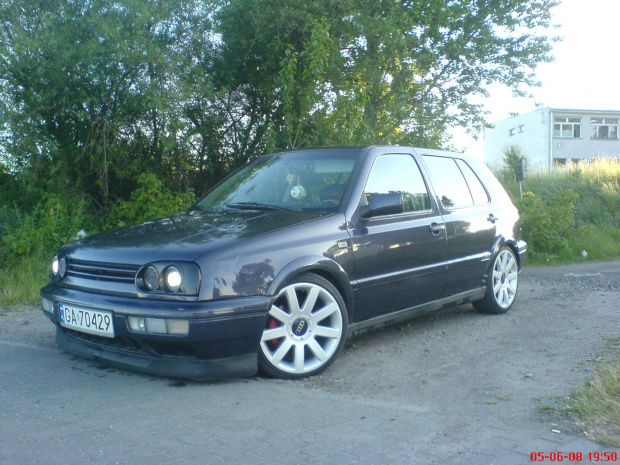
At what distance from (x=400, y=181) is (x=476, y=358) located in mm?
1554

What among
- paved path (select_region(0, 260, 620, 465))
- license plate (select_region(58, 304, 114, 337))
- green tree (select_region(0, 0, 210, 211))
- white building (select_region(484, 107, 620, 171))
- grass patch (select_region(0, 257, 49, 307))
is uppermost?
white building (select_region(484, 107, 620, 171))

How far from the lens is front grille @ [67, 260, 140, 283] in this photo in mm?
4094

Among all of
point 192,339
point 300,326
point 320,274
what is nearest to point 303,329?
point 300,326

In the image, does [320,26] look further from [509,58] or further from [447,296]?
[509,58]

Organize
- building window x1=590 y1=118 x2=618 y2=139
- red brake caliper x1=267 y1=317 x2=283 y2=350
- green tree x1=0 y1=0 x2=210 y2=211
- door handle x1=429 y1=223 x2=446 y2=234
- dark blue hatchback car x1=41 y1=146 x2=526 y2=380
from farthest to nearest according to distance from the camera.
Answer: building window x1=590 y1=118 x2=618 y2=139, green tree x1=0 y1=0 x2=210 y2=211, door handle x1=429 y1=223 x2=446 y2=234, red brake caliper x1=267 y1=317 x2=283 y2=350, dark blue hatchback car x1=41 y1=146 x2=526 y2=380

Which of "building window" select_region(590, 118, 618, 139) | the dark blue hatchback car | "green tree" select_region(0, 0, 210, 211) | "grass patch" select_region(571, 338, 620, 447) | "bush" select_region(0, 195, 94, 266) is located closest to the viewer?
"grass patch" select_region(571, 338, 620, 447)

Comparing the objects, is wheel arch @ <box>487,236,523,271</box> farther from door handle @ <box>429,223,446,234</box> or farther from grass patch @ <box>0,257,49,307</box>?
grass patch @ <box>0,257,49,307</box>

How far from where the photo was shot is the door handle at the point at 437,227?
5512 mm

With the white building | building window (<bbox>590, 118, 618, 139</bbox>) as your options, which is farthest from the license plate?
building window (<bbox>590, 118, 618, 139</bbox>)

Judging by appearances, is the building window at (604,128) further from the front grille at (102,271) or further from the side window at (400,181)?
the front grille at (102,271)

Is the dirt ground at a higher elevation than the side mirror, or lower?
lower

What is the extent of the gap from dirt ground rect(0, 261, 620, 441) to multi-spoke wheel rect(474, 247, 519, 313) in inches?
4.3

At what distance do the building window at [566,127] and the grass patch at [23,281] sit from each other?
4271 centimetres

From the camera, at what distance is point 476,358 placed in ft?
16.4
